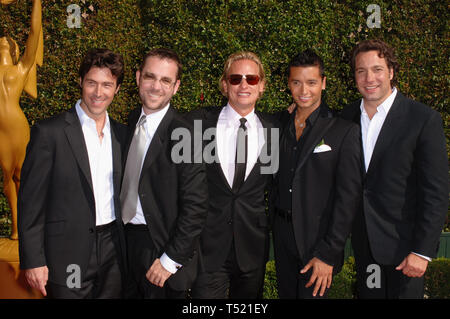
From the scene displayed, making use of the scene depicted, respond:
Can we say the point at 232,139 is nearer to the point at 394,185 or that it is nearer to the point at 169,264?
the point at 169,264

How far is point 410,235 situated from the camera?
3.51 meters

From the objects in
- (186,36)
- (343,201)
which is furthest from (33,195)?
(186,36)

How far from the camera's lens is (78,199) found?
3.18 meters

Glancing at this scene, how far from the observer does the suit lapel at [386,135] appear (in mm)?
3459

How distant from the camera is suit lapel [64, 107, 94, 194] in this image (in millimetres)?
3162

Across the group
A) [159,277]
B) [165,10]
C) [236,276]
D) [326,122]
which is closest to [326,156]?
→ [326,122]

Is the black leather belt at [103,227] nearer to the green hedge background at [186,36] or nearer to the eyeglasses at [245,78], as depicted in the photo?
the eyeglasses at [245,78]

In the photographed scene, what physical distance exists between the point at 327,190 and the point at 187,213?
4.07ft

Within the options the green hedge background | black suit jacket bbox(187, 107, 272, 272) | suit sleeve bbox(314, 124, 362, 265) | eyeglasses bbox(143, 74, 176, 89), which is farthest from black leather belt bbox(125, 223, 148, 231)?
the green hedge background

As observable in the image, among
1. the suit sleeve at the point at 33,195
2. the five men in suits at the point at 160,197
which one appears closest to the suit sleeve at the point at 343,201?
the five men in suits at the point at 160,197

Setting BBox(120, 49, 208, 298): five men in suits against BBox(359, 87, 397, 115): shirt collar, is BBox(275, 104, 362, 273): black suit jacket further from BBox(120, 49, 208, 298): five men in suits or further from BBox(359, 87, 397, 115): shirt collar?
BBox(120, 49, 208, 298): five men in suits

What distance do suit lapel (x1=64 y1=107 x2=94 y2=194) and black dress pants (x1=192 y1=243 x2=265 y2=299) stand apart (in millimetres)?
1358

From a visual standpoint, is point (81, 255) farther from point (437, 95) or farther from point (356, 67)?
point (437, 95)
